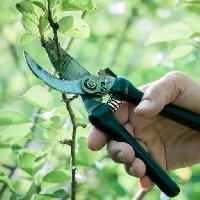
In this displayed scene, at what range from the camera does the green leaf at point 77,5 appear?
1.19 meters

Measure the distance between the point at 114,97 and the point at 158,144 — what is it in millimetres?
298

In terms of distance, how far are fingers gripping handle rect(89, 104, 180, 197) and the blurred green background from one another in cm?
5

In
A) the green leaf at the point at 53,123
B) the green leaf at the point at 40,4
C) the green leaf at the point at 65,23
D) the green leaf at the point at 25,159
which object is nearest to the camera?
the green leaf at the point at 40,4

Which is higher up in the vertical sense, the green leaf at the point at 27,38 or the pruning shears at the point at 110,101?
the green leaf at the point at 27,38

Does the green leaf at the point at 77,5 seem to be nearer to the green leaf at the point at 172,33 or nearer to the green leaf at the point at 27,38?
the green leaf at the point at 27,38

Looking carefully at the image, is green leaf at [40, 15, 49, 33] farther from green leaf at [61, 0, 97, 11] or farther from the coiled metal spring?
the coiled metal spring

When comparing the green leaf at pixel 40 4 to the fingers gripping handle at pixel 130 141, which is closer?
the green leaf at pixel 40 4

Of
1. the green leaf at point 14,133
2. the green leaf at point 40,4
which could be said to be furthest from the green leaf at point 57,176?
the green leaf at point 40,4

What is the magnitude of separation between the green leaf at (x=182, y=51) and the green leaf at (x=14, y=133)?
0.57 m

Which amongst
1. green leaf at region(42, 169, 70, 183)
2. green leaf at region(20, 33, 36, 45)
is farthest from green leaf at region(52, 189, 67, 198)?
green leaf at region(20, 33, 36, 45)

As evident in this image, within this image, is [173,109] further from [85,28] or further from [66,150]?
[66,150]

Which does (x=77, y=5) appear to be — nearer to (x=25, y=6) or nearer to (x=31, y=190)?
(x=25, y=6)

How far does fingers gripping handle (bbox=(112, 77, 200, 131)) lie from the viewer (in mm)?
1375

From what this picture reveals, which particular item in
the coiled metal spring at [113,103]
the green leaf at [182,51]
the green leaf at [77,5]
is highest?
the green leaf at [77,5]
